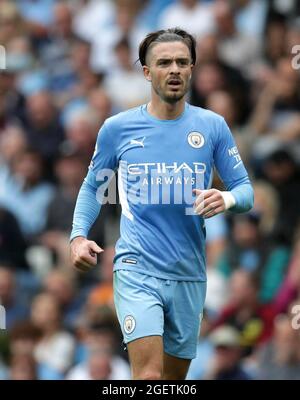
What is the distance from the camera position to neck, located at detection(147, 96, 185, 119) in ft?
25.7

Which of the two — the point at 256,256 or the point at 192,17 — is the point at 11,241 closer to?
the point at 256,256

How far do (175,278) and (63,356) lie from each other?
14.0 feet

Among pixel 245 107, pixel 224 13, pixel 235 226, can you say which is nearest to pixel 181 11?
pixel 224 13

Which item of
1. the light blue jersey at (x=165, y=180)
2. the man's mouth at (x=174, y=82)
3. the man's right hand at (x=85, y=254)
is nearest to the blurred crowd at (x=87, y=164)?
the light blue jersey at (x=165, y=180)

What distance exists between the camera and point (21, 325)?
40.3 feet

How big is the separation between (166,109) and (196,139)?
0.92 feet

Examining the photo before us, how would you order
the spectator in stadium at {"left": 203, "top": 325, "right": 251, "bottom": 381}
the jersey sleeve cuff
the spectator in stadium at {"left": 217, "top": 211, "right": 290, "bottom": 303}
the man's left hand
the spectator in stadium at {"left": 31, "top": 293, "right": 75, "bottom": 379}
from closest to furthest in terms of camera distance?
the man's left hand < the jersey sleeve cuff < the spectator in stadium at {"left": 203, "top": 325, "right": 251, "bottom": 381} < the spectator in stadium at {"left": 217, "top": 211, "right": 290, "bottom": 303} < the spectator in stadium at {"left": 31, "top": 293, "right": 75, "bottom": 379}

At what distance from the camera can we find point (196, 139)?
7777 millimetres

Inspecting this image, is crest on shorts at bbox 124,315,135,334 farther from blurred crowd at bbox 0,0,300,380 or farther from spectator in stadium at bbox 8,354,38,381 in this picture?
spectator in stadium at bbox 8,354,38,381

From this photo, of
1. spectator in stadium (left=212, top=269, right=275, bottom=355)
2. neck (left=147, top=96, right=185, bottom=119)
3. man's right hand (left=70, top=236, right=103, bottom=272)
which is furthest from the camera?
spectator in stadium (left=212, top=269, right=275, bottom=355)

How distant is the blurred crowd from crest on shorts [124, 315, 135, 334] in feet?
10.7

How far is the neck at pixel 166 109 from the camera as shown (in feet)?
25.7

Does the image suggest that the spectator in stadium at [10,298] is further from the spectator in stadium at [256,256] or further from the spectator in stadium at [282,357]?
the spectator in stadium at [282,357]

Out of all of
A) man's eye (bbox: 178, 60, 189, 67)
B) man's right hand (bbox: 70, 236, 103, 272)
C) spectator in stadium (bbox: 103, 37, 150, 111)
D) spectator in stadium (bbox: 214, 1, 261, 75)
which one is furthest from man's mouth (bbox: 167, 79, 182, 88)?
spectator in stadium (bbox: 103, 37, 150, 111)
